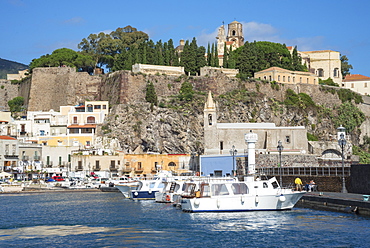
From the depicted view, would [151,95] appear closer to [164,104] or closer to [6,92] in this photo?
[164,104]

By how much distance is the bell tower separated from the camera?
13838 cm

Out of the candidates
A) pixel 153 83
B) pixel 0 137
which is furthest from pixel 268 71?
Answer: pixel 0 137

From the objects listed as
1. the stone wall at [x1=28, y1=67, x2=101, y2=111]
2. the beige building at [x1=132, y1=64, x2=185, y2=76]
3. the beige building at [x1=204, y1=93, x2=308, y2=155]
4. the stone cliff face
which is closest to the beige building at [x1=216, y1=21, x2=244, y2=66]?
the stone cliff face

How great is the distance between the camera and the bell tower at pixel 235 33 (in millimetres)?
138375

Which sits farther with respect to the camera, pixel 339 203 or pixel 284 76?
pixel 284 76

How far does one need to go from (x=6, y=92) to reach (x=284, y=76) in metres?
48.6

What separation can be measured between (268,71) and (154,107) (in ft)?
82.2

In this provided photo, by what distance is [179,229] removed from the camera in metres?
32.8

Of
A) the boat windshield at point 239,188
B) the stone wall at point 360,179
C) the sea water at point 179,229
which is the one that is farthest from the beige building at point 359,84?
the boat windshield at point 239,188

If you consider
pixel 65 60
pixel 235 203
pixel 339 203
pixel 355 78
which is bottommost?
pixel 235 203

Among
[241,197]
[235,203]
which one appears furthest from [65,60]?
[241,197]

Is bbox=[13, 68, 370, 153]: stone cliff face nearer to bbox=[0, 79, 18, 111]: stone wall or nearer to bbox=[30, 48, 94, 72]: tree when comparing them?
bbox=[0, 79, 18, 111]: stone wall

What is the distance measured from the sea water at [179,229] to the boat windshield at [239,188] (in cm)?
140

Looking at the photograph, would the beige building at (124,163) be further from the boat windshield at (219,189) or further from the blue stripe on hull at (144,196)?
the boat windshield at (219,189)
